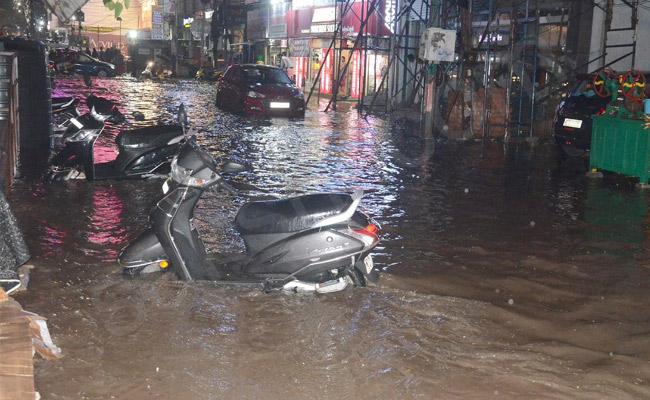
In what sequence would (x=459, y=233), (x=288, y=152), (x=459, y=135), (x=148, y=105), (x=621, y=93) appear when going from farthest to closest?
(x=148, y=105) < (x=459, y=135) < (x=288, y=152) < (x=621, y=93) < (x=459, y=233)

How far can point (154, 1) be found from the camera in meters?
76.3

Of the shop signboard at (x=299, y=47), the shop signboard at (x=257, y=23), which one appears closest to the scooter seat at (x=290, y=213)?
the shop signboard at (x=299, y=47)

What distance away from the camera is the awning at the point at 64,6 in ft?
34.8

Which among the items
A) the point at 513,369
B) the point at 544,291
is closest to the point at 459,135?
the point at 544,291

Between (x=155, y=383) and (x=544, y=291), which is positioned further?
(x=544, y=291)

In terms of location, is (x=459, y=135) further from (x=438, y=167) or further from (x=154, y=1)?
(x=154, y=1)

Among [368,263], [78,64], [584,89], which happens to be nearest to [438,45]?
[584,89]

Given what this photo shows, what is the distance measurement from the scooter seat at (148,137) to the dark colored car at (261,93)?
38.3ft

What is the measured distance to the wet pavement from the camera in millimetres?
4371

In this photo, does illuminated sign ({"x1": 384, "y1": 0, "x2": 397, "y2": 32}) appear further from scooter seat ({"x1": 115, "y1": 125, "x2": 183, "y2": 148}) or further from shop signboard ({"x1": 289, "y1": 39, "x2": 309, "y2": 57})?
scooter seat ({"x1": 115, "y1": 125, "x2": 183, "y2": 148})

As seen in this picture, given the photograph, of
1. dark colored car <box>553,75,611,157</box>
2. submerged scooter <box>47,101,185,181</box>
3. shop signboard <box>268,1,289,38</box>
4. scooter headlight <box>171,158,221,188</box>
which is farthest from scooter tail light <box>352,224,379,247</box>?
shop signboard <box>268,1,289,38</box>

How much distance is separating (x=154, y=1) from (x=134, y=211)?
237ft

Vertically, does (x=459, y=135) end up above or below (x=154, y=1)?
below

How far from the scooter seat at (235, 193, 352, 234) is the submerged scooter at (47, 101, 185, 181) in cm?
433
